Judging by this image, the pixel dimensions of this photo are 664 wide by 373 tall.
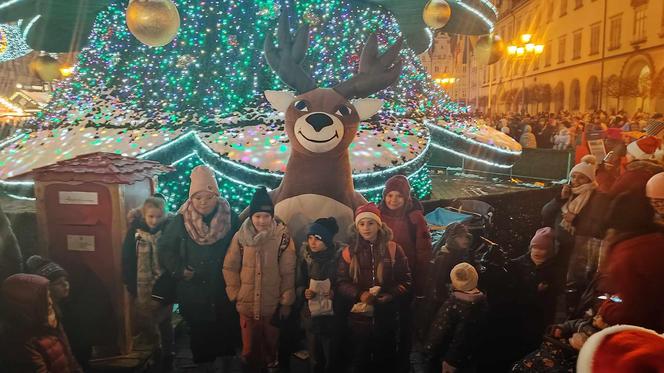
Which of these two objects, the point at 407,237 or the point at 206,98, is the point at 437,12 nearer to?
the point at 206,98

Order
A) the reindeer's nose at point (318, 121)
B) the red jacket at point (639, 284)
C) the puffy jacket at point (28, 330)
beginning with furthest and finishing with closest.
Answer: the reindeer's nose at point (318, 121)
the puffy jacket at point (28, 330)
the red jacket at point (639, 284)

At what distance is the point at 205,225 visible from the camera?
3.52 metres

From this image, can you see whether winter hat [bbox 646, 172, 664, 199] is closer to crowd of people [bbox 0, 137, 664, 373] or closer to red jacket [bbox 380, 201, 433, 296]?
crowd of people [bbox 0, 137, 664, 373]

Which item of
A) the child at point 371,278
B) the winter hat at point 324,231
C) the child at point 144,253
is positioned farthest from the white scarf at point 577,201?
the child at point 144,253

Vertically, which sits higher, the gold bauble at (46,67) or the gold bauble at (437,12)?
the gold bauble at (437,12)

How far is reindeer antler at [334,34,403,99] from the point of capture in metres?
4.09

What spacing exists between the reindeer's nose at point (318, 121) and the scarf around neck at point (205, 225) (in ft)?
2.94

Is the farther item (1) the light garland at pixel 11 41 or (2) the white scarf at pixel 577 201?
(1) the light garland at pixel 11 41

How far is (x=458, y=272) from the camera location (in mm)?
3455

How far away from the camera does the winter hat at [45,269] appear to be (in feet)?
10.9

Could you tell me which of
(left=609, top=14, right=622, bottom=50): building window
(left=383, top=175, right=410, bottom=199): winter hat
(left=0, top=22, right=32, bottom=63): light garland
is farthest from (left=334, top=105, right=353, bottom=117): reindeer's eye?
(left=609, top=14, right=622, bottom=50): building window

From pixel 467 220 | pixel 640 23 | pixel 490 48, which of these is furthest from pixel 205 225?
pixel 640 23

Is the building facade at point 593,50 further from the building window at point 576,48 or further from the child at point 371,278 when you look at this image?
the child at point 371,278

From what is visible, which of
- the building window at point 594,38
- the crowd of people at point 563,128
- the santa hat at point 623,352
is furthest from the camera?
the building window at point 594,38
